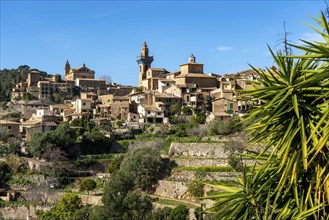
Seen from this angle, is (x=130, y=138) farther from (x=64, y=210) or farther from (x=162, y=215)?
(x=162, y=215)

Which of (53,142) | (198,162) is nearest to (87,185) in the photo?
(53,142)

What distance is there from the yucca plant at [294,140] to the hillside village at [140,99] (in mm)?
38998

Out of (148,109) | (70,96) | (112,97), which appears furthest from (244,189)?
(70,96)

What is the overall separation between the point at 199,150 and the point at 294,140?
34.0 metres

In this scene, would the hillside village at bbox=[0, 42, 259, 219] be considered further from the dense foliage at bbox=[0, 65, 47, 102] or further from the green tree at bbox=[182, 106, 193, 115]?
the dense foliage at bbox=[0, 65, 47, 102]

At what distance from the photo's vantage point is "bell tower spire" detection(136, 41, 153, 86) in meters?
77.6

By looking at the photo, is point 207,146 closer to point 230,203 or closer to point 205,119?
point 205,119

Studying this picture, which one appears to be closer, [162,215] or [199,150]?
[162,215]

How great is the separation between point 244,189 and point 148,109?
158 ft

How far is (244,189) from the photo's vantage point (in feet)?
24.2

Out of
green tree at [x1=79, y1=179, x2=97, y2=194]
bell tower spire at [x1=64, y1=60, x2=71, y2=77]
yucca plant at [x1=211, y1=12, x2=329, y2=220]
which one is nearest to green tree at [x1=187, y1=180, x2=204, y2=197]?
green tree at [x1=79, y1=179, x2=97, y2=194]

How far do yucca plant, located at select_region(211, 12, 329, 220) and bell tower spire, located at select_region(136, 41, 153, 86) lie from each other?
230ft

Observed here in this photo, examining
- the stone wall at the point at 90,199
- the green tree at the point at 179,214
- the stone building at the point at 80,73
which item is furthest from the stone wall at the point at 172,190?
the stone building at the point at 80,73

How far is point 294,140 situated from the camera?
22.2 ft
